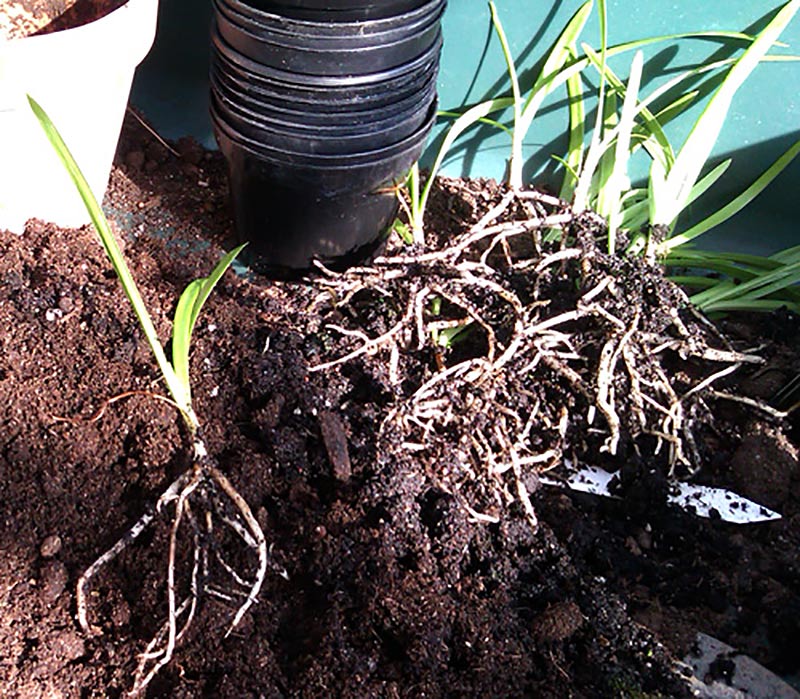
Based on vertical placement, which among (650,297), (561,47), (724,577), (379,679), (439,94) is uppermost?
(561,47)

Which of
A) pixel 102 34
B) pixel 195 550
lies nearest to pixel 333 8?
pixel 102 34

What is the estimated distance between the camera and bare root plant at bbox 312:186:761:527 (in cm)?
136

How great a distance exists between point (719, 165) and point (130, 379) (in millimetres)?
1173

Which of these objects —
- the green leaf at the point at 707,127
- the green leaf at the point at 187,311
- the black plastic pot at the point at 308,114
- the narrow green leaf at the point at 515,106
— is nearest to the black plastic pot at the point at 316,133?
the black plastic pot at the point at 308,114

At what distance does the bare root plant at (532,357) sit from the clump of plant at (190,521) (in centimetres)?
26

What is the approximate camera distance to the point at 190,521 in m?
1.16

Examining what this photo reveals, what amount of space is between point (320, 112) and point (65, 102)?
1.26ft

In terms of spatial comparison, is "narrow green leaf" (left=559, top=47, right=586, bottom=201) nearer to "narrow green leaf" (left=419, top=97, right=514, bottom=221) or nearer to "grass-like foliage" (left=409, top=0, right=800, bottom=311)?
"grass-like foliage" (left=409, top=0, right=800, bottom=311)

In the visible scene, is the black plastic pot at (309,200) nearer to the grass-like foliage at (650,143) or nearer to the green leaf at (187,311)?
the grass-like foliage at (650,143)

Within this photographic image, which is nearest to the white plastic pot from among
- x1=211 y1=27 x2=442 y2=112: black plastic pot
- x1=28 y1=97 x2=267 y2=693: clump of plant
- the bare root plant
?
x1=211 y1=27 x2=442 y2=112: black plastic pot

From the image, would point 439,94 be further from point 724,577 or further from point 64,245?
point 724,577

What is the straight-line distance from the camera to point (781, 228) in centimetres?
185

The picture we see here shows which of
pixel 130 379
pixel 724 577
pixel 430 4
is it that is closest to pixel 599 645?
pixel 724 577

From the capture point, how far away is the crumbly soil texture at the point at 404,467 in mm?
1135
